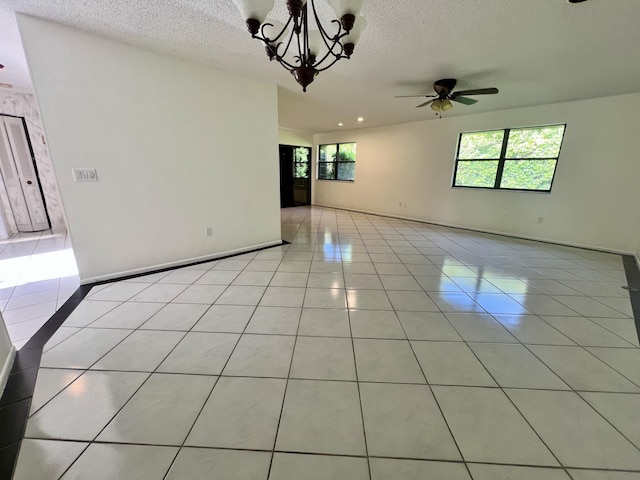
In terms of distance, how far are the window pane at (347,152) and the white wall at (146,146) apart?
4283 mm

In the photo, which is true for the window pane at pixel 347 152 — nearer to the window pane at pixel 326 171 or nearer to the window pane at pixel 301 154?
the window pane at pixel 326 171

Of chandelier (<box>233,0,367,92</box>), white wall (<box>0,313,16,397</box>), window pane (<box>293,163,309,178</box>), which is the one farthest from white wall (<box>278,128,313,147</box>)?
white wall (<box>0,313,16,397</box>)

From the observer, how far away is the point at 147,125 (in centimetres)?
274

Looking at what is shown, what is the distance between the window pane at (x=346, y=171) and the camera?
7.68m

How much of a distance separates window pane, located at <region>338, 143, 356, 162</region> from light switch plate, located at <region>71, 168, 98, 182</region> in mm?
6266

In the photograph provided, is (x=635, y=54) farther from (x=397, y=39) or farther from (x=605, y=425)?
(x=605, y=425)

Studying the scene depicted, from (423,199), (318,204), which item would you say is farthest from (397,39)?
(318,204)

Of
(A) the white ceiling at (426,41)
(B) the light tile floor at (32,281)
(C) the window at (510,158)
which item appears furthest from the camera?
(C) the window at (510,158)

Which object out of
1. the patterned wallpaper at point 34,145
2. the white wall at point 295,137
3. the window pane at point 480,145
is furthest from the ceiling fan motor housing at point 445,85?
the patterned wallpaper at point 34,145

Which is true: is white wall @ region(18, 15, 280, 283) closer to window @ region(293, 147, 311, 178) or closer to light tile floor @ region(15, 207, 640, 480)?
light tile floor @ region(15, 207, 640, 480)

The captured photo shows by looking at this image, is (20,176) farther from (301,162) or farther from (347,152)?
(347,152)

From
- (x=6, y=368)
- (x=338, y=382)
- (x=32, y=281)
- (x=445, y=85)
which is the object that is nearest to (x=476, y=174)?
(x=445, y=85)

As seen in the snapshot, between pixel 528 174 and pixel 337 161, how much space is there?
4.91 metres

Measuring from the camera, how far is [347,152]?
7.76 metres
